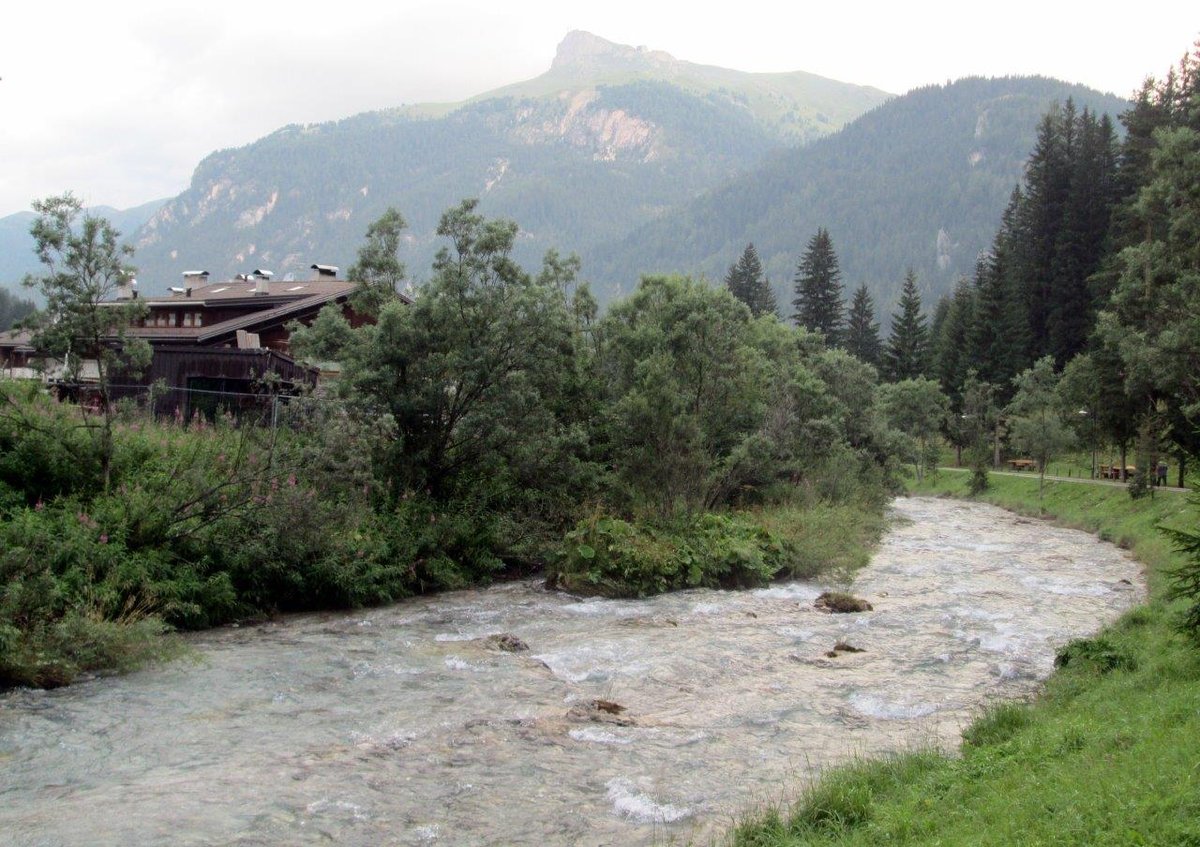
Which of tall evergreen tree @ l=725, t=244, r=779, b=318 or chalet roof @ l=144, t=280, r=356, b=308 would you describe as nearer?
chalet roof @ l=144, t=280, r=356, b=308

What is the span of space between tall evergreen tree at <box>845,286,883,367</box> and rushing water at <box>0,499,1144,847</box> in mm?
79463

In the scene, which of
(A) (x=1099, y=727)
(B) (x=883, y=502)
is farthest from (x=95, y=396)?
(B) (x=883, y=502)

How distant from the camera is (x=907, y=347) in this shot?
96250 mm

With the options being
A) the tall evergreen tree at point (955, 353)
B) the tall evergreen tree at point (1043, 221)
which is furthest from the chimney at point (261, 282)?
the tall evergreen tree at point (1043, 221)

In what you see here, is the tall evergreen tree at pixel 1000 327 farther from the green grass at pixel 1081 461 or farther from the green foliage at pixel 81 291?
the green foliage at pixel 81 291

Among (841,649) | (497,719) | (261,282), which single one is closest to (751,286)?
(261,282)

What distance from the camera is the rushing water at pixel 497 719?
9430mm

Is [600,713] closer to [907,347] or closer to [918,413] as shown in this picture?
[918,413]

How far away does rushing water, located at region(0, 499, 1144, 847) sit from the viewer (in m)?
9.43

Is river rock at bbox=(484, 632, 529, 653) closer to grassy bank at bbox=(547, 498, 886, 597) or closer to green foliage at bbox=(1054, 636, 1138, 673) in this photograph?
grassy bank at bbox=(547, 498, 886, 597)

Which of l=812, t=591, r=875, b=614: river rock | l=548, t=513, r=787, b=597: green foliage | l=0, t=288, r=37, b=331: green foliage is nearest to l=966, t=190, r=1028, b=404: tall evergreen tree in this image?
l=548, t=513, r=787, b=597: green foliage

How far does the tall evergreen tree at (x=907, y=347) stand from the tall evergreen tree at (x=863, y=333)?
6.02 feet

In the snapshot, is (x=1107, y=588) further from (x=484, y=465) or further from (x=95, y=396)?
(x=95, y=396)

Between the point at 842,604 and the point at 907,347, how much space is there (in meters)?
79.6
